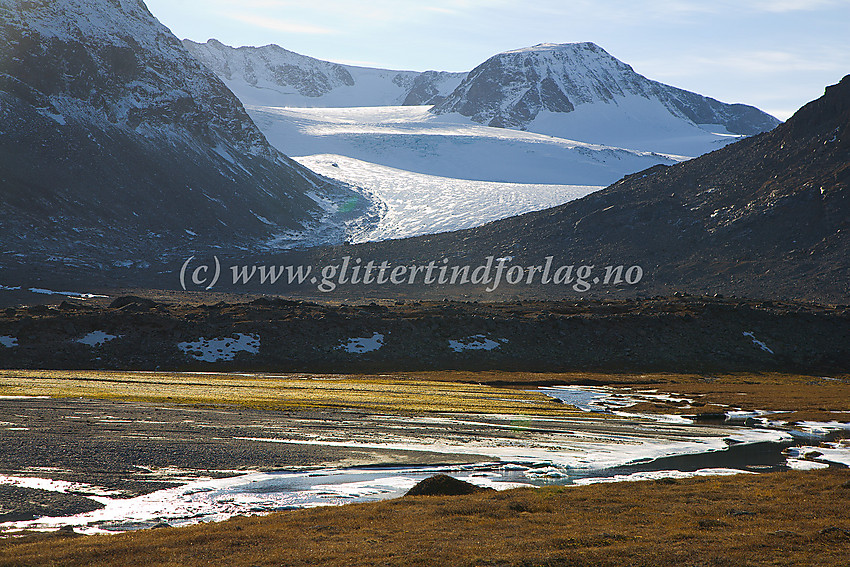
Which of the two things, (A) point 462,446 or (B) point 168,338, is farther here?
(B) point 168,338

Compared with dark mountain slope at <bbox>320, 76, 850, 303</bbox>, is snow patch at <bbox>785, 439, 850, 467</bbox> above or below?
below

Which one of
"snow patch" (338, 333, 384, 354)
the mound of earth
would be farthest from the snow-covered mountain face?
the mound of earth

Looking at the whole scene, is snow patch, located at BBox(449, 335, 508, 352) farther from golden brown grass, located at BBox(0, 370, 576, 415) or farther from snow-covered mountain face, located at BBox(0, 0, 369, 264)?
snow-covered mountain face, located at BBox(0, 0, 369, 264)

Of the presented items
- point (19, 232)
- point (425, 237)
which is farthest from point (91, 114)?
point (425, 237)

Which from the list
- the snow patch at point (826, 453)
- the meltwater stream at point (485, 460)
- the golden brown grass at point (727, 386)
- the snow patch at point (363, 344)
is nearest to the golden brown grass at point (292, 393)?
the meltwater stream at point (485, 460)

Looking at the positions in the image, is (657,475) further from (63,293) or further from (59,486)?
(63,293)

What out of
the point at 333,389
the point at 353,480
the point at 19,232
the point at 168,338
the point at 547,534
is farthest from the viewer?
the point at 19,232

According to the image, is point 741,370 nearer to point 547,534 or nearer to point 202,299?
point 547,534

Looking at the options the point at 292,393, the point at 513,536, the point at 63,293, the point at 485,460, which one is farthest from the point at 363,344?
the point at 63,293
